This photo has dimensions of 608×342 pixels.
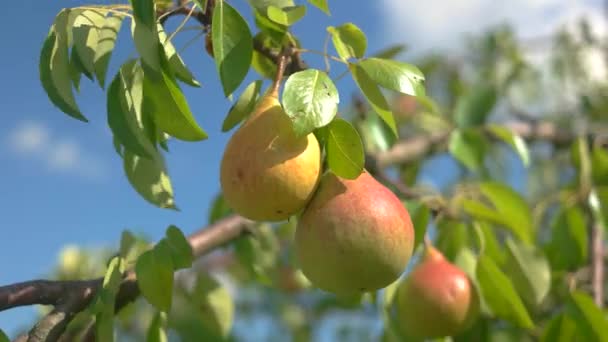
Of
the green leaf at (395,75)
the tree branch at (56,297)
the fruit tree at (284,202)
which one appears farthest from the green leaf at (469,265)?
the tree branch at (56,297)

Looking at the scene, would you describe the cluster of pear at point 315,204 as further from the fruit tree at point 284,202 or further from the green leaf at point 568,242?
the green leaf at point 568,242

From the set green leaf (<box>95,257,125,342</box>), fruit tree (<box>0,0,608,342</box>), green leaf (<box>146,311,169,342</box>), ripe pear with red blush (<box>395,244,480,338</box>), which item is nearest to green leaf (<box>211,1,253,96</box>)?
fruit tree (<box>0,0,608,342</box>)

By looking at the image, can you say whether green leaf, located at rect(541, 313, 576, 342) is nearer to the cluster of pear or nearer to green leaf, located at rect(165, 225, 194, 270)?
the cluster of pear

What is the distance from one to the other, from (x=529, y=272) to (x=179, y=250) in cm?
60

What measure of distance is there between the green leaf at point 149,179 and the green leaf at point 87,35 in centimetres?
13

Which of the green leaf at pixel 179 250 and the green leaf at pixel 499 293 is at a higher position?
the green leaf at pixel 179 250

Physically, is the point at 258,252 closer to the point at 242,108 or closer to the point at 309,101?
the point at 242,108

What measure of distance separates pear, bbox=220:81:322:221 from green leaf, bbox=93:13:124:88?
0.52 ft

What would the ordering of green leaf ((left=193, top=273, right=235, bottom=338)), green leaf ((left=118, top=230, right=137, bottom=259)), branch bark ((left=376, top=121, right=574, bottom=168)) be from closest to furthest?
green leaf ((left=118, top=230, right=137, bottom=259)) < green leaf ((left=193, top=273, right=235, bottom=338)) < branch bark ((left=376, top=121, right=574, bottom=168))

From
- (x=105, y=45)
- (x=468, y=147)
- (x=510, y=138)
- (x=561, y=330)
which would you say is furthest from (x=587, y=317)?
(x=105, y=45)

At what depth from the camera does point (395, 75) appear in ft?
2.28

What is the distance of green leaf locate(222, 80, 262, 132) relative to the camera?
2.51ft

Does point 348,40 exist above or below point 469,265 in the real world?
above

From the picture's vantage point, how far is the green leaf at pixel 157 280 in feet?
2.33
